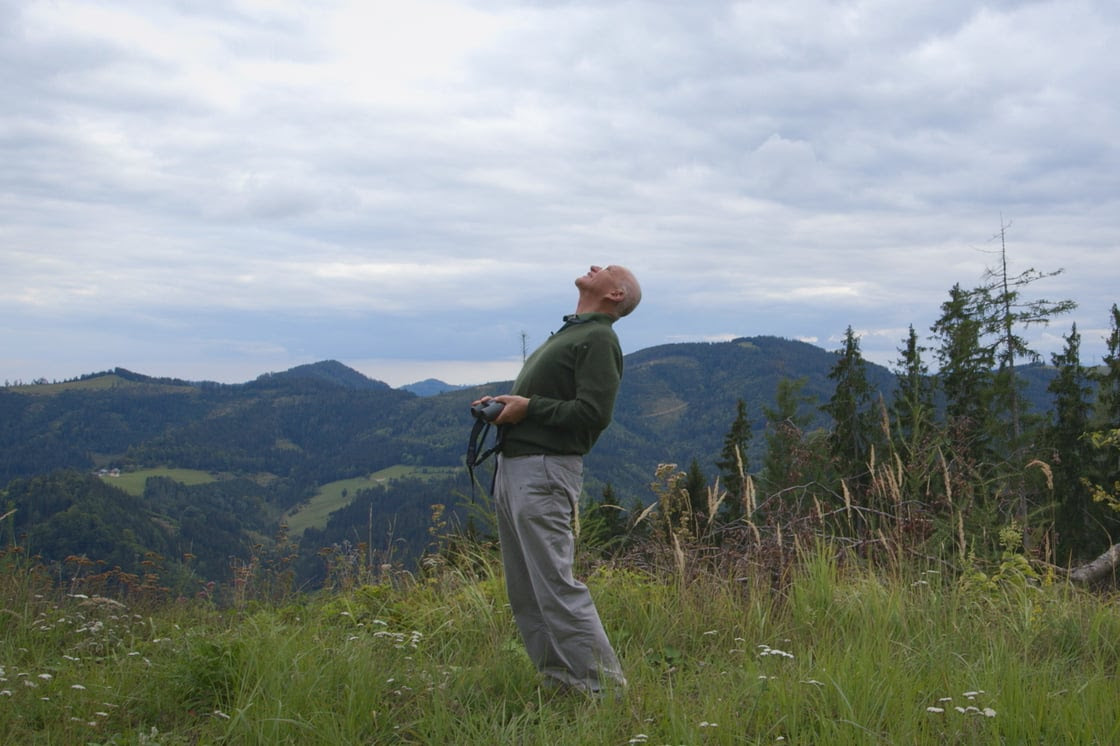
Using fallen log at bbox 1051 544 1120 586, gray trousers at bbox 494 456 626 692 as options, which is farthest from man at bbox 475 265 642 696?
fallen log at bbox 1051 544 1120 586

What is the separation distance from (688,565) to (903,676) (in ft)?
7.01

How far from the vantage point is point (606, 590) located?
17.0ft

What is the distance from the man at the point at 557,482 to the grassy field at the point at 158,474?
14450cm

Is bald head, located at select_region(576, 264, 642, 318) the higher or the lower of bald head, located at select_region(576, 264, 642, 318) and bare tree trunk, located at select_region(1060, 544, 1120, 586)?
the higher

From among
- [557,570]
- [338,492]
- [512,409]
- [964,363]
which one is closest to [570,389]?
[512,409]

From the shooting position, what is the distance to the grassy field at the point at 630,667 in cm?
311

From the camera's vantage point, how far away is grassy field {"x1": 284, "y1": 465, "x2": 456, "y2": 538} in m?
142

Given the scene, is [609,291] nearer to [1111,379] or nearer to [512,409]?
[512,409]

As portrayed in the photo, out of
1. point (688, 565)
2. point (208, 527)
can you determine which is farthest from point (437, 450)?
point (688, 565)

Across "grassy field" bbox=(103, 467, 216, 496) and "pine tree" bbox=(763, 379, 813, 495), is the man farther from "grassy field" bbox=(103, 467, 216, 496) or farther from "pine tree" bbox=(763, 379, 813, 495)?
"grassy field" bbox=(103, 467, 216, 496)

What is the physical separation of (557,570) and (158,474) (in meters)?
173

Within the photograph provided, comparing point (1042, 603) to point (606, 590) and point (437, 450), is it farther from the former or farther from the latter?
point (437, 450)

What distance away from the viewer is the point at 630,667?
13.3 feet

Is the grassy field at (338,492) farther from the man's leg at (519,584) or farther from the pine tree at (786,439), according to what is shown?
the man's leg at (519,584)
